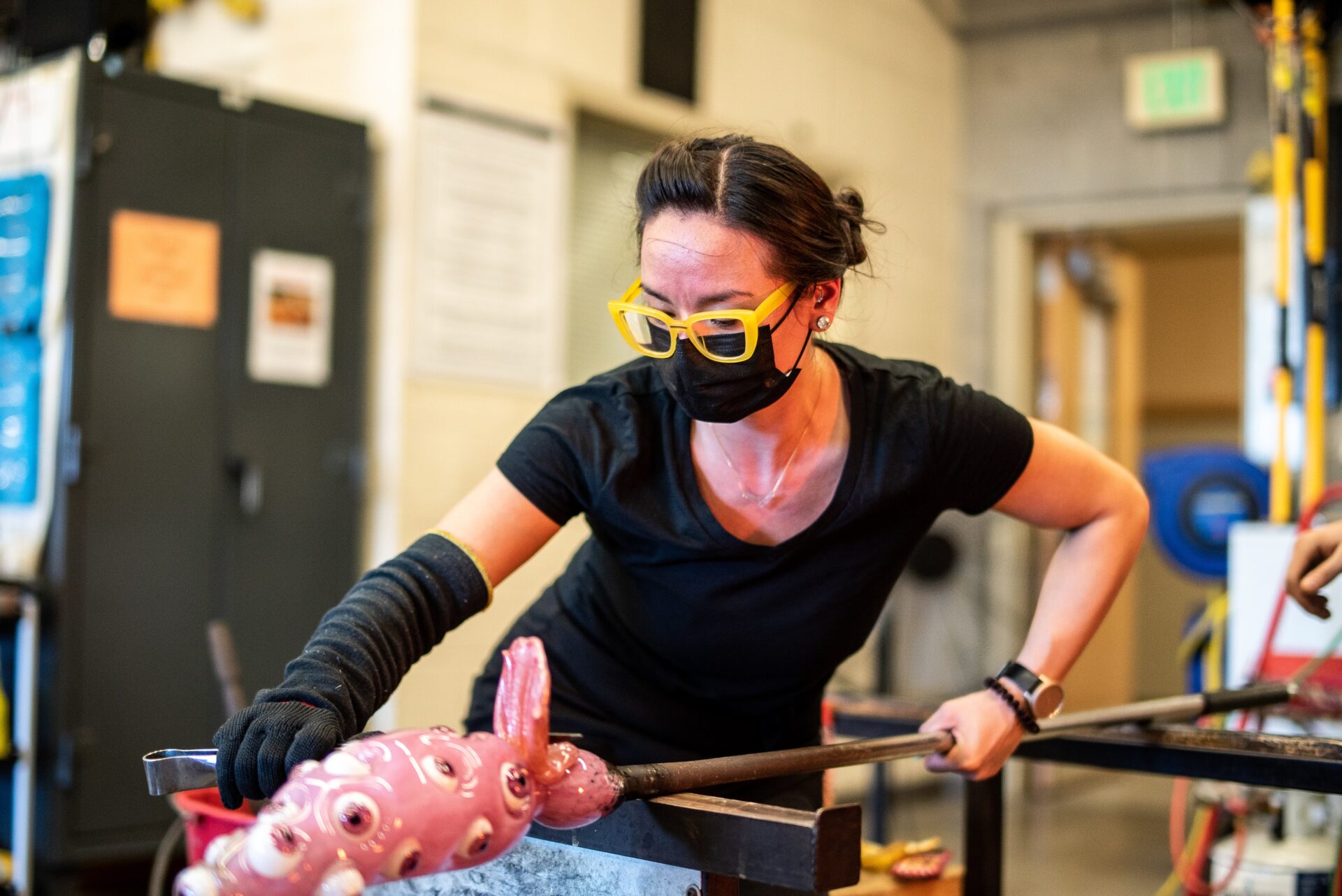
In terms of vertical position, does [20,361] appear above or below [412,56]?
below

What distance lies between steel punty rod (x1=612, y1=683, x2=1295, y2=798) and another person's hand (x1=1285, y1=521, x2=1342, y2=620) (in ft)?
0.74

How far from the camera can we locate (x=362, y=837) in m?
1.03

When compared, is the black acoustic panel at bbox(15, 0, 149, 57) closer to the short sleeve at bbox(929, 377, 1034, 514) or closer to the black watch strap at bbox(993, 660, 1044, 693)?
the short sleeve at bbox(929, 377, 1034, 514)

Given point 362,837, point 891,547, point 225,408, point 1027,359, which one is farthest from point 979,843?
point 1027,359

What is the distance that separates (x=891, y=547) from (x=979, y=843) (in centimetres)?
71

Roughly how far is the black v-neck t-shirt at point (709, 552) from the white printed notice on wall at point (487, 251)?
6.69ft

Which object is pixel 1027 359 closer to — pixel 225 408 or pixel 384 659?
Answer: pixel 225 408

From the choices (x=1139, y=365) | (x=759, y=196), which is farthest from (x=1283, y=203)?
(x=1139, y=365)

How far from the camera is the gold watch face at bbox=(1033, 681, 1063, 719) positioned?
1.76m

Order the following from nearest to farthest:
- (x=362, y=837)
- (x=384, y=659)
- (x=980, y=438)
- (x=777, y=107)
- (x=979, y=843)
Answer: (x=362, y=837) < (x=384, y=659) < (x=980, y=438) < (x=979, y=843) < (x=777, y=107)

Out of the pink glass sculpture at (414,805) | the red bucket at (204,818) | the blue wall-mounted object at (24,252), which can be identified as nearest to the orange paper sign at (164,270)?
the blue wall-mounted object at (24,252)

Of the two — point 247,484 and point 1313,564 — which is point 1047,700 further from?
point 247,484

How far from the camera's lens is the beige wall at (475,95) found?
3.60 meters

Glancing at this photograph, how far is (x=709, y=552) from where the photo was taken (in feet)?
5.09
